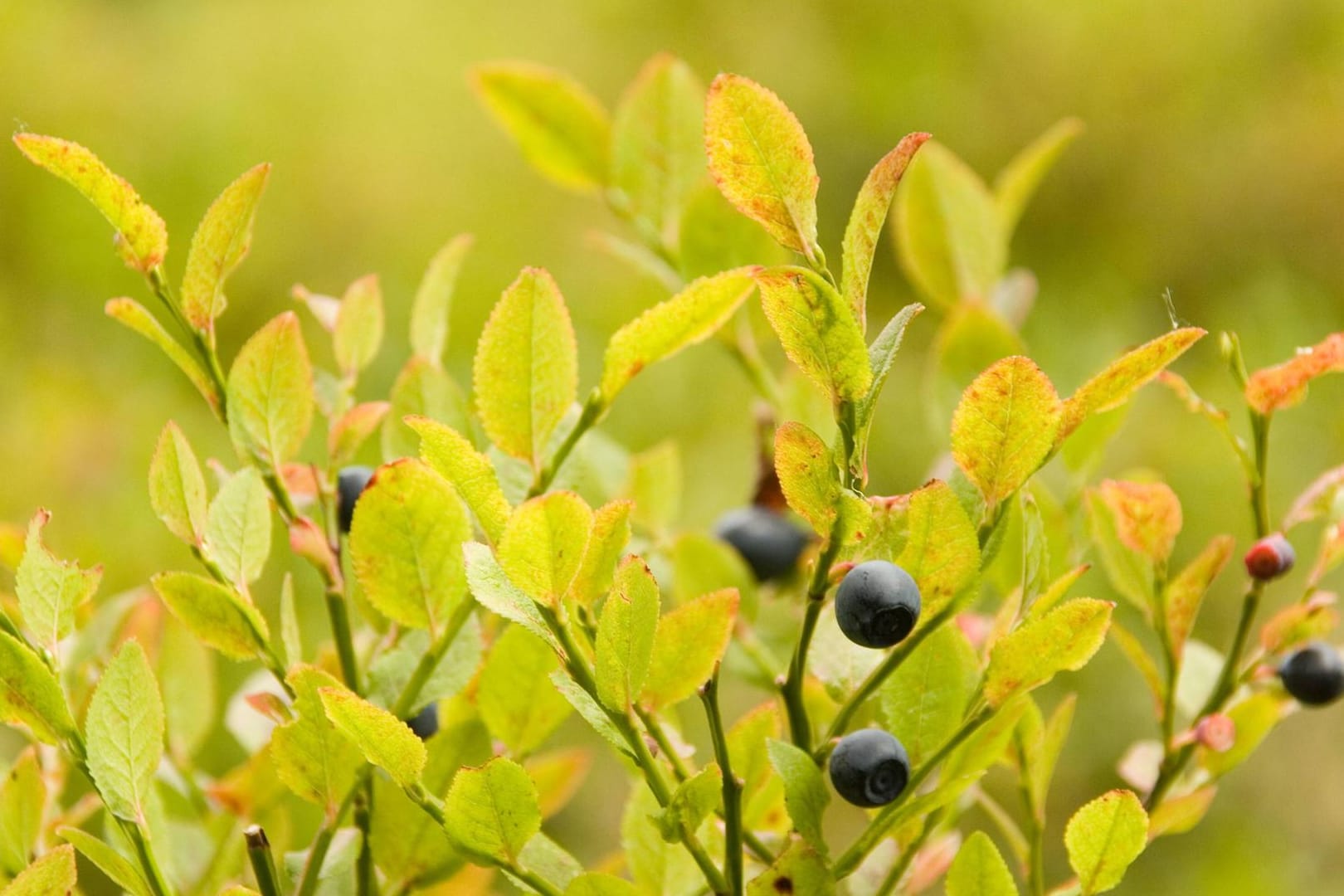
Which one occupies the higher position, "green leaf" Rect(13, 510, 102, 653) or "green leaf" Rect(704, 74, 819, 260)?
"green leaf" Rect(704, 74, 819, 260)

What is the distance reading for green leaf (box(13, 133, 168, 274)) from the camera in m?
0.29

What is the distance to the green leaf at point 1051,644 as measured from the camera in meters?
0.27

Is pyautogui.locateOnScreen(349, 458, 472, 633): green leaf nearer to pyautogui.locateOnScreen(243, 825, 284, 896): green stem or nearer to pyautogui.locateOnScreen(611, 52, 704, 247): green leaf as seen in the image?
pyautogui.locateOnScreen(243, 825, 284, 896): green stem

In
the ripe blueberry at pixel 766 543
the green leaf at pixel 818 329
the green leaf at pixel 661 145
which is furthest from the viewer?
the ripe blueberry at pixel 766 543

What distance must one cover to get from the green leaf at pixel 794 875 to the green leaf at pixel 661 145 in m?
0.25

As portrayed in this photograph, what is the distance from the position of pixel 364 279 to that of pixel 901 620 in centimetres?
19

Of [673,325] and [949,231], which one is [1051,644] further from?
[949,231]

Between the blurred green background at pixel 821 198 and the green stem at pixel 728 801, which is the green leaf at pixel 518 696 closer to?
the green stem at pixel 728 801

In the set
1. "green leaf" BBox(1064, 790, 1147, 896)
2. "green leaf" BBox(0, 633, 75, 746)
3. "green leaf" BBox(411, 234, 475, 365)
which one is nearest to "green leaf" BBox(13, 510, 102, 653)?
"green leaf" BBox(0, 633, 75, 746)

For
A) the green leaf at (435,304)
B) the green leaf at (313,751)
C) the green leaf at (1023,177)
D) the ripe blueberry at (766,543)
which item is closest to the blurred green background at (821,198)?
the ripe blueberry at (766,543)

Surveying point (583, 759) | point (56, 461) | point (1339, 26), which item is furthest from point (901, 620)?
point (1339, 26)

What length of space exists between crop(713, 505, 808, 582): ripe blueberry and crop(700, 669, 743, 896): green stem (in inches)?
12.6

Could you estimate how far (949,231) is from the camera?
49 cm

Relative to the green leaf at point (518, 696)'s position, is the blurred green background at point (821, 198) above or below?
below
